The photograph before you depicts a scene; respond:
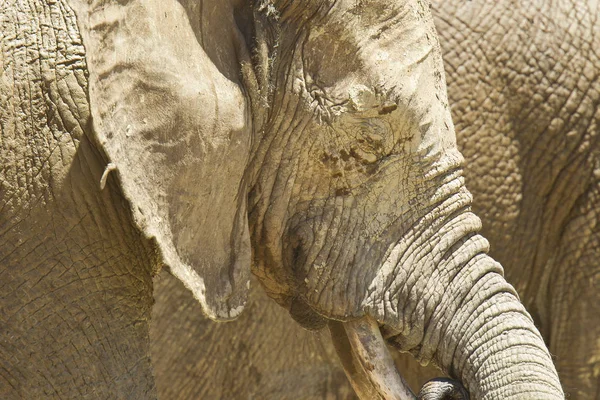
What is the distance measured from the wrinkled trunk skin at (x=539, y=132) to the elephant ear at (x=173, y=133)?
1.66 meters

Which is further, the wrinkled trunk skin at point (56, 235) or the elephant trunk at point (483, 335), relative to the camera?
the elephant trunk at point (483, 335)

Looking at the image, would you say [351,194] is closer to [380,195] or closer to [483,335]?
[380,195]

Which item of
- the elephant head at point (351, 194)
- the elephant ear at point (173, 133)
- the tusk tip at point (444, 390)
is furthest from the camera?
the tusk tip at point (444, 390)

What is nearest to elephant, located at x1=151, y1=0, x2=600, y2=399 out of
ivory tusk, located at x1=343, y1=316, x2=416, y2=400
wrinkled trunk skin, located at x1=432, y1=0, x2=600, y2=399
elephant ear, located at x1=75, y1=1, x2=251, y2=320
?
wrinkled trunk skin, located at x1=432, y1=0, x2=600, y2=399

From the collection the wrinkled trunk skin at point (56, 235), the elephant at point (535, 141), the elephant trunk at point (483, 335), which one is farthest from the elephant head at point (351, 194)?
the elephant at point (535, 141)

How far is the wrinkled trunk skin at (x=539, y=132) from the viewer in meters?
3.79

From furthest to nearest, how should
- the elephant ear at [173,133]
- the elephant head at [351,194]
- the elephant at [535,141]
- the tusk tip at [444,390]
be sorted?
the elephant at [535,141] < the tusk tip at [444,390] < the elephant head at [351,194] < the elephant ear at [173,133]

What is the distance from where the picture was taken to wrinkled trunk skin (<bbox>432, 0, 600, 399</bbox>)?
12.4ft

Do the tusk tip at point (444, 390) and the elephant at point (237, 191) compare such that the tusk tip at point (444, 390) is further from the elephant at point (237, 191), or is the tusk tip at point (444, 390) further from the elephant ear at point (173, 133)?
the elephant ear at point (173, 133)

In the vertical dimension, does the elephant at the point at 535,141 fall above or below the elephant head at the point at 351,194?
below

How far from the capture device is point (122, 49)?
6.72 ft

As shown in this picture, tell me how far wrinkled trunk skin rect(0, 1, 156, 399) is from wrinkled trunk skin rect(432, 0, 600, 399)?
5.99 feet

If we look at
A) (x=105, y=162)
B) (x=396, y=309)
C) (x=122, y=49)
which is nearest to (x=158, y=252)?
(x=105, y=162)

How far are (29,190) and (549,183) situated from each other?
219 cm
